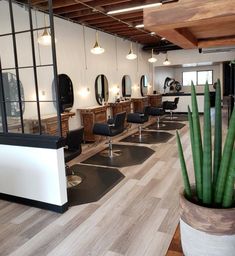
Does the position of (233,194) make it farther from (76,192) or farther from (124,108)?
(124,108)

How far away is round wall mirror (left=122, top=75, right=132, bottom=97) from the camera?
8.60 metres

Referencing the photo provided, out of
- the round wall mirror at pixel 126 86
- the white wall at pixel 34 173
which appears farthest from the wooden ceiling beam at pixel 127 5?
the white wall at pixel 34 173

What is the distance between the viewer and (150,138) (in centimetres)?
654

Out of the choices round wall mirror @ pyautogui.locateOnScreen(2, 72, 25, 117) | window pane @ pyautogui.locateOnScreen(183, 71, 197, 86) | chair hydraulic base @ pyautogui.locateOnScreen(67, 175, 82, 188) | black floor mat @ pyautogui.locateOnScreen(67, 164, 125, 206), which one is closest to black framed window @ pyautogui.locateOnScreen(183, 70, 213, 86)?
window pane @ pyautogui.locateOnScreen(183, 71, 197, 86)

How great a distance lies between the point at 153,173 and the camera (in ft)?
13.3

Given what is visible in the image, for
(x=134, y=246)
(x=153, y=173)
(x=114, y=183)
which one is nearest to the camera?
(x=134, y=246)

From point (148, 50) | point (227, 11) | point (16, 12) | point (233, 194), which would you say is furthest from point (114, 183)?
point (148, 50)

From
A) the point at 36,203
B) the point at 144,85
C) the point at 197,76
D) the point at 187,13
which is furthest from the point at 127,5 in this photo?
the point at 197,76

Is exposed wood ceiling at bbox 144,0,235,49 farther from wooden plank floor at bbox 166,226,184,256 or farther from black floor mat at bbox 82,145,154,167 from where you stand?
black floor mat at bbox 82,145,154,167

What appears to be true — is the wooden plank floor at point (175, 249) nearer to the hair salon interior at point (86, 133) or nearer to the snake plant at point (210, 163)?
the hair salon interior at point (86, 133)

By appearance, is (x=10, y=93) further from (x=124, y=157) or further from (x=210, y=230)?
(x=210, y=230)

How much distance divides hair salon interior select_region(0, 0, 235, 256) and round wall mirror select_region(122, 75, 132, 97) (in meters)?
0.04

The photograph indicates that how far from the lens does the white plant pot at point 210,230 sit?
2.55 feet

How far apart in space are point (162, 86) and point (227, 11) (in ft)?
38.8
